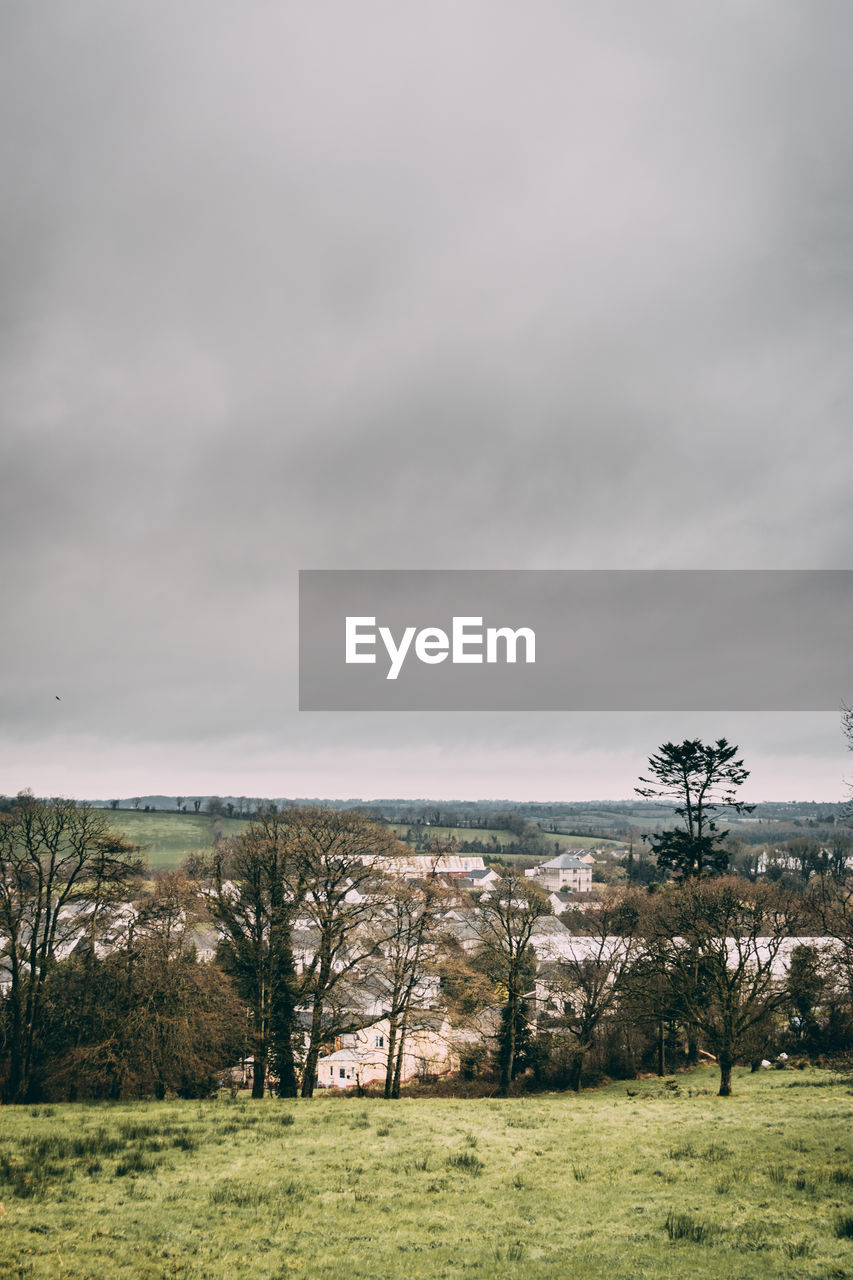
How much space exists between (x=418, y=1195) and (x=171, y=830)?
15106cm

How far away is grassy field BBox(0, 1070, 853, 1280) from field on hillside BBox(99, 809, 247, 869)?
113612 millimetres

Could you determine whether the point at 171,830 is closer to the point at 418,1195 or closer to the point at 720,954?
the point at 720,954

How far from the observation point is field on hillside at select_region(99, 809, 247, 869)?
5266 inches

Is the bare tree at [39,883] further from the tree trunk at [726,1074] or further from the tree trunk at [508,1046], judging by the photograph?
the tree trunk at [726,1074]

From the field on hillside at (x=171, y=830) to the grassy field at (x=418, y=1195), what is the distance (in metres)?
114

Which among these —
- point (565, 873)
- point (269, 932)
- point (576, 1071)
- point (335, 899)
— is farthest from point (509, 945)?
point (565, 873)

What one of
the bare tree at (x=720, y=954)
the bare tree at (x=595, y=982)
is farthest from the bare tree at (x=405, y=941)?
the bare tree at (x=720, y=954)

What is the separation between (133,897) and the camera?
1198 inches

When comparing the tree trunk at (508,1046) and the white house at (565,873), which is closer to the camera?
the tree trunk at (508,1046)

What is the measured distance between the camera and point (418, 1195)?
14.8m

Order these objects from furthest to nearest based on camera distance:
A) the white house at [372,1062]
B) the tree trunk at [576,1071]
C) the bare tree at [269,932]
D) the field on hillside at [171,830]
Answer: the field on hillside at [171,830] → the white house at [372,1062] → the tree trunk at [576,1071] → the bare tree at [269,932]

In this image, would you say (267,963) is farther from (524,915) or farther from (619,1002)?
(619,1002)

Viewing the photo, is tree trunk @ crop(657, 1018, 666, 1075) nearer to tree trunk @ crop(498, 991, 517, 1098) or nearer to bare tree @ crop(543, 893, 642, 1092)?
bare tree @ crop(543, 893, 642, 1092)

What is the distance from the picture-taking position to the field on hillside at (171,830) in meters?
134
